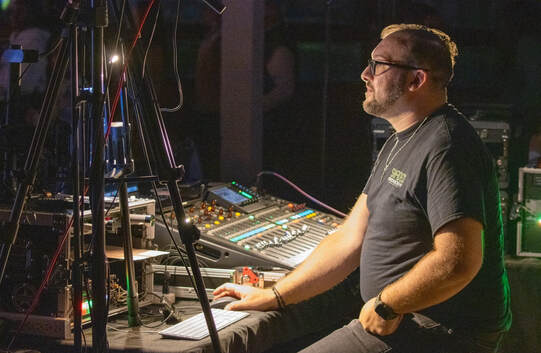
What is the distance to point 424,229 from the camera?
188 centimetres

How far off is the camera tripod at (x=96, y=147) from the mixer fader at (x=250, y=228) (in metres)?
0.74

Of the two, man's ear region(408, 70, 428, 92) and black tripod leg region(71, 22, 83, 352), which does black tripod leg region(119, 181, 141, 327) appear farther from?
man's ear region(408, 70, 428, 92)

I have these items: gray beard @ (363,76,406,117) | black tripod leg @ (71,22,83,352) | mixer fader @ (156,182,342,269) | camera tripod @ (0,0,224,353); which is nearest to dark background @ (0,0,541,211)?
mixer fader @ (156,182,342,269)

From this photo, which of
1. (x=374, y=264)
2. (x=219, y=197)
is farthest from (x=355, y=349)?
(x=219, y=197)

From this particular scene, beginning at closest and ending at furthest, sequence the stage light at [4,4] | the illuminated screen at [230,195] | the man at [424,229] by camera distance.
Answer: the man at [424,229]
the illuminated screen at [230,195]
the stage light at [4,4]

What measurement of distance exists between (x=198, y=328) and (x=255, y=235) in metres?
0.76

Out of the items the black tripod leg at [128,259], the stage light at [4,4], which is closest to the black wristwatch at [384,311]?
the black tripod leg at [128,259]

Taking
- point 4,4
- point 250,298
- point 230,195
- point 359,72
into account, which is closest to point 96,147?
point 250,298

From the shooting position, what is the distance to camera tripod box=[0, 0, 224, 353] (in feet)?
5.20

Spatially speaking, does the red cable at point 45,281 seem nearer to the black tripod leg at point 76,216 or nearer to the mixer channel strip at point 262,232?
the black tripod leg at point 76,216

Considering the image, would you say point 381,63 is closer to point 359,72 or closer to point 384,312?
point 384,312

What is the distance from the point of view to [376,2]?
15.1 feet

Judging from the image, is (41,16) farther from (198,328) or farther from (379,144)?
(198,328)

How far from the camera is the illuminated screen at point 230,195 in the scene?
302 cm
